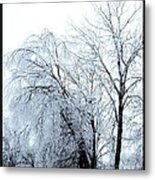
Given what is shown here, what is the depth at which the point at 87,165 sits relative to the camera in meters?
2.22

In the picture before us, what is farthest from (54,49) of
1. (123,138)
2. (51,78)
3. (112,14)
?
(123,138)

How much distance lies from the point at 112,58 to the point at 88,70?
0.35 ft

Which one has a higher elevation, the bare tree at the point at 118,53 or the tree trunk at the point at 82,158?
the bare tree at the point at 118,53

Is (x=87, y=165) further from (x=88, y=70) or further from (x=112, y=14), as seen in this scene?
(x=112, y=14)

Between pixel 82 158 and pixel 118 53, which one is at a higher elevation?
pixel 118 53

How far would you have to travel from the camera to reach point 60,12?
2248mm

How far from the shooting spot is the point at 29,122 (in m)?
2.25

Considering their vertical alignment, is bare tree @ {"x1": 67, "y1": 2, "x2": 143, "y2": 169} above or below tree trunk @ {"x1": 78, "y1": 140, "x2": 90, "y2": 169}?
above

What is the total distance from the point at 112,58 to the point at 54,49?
23 cm

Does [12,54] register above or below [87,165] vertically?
above

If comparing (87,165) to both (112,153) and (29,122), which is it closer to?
(112,153)

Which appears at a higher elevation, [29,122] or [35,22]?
[35,22]

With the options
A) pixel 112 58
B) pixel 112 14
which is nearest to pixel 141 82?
pixel 112 58

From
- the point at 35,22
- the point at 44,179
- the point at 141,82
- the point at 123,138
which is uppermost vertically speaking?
the point at 35,22
